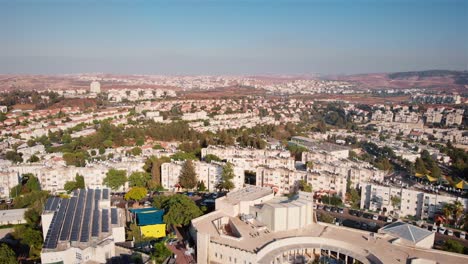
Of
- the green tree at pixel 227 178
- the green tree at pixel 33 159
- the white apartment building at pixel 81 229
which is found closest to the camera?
the white apartment building at pixel 81 229

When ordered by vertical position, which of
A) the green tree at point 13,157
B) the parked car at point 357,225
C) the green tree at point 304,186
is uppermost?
the green tree at point 13,157

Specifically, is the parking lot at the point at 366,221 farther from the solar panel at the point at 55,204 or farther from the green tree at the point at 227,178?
the solar panel at the point at 55,204

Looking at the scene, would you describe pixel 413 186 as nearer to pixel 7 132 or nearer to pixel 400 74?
pixel 7 132

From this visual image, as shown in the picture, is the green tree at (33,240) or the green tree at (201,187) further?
the green tree at (201,187)

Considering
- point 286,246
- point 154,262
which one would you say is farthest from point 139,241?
point 286,246

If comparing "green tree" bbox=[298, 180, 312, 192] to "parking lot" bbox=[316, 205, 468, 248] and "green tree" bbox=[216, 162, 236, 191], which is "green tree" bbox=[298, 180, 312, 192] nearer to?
"parking lot" bbox=[316, 205, 468, 248]

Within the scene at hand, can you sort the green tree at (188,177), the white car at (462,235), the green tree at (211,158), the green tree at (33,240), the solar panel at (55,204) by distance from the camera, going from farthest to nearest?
the green tree at (211,158)
the green tree at (188,177)
the white car at (462,235)
the solar panel at (55,204)
the green tree at (33,240)

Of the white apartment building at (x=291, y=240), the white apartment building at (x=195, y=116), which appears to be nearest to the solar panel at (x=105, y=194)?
the white apartment building at (x=291, y=240)
